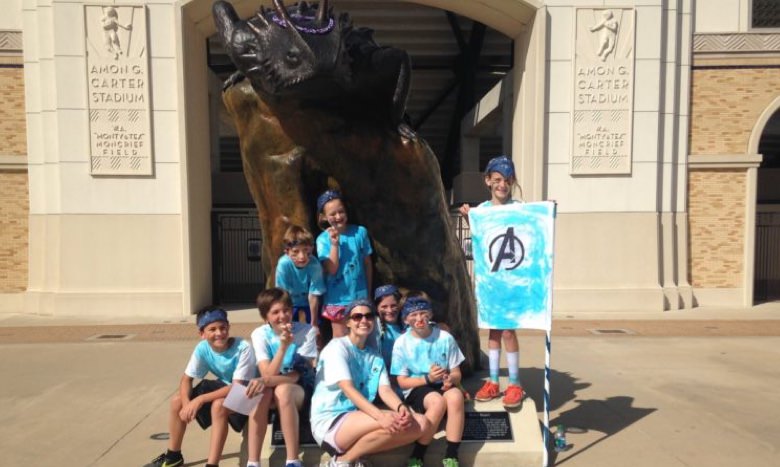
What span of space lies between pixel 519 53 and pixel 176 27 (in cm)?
646

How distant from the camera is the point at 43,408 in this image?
5133 millimetres

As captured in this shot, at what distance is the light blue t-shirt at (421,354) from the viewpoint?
3.58m

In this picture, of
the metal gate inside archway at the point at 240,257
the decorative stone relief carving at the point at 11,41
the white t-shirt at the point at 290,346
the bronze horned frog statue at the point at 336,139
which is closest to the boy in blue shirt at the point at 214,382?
the white t-shirt at the point at 290,346

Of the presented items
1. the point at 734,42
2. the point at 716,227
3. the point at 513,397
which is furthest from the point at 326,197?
the point at 734,42

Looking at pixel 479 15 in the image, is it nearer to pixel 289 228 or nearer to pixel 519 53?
pixel 519 53

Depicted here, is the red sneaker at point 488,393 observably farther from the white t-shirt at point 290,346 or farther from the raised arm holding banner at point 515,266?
the white t-shirt at point 290,346

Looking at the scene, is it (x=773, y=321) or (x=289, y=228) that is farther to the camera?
(x=773, y=321)

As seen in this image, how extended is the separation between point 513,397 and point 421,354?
767 mm

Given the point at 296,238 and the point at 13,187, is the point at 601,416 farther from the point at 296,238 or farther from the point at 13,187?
the point at 13,187

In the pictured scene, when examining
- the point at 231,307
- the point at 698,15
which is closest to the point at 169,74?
the point at 231,307

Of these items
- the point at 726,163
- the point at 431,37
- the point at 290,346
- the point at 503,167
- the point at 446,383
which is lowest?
the point at 446,383

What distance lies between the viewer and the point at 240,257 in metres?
13.2

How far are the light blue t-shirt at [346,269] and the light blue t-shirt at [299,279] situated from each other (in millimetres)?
79

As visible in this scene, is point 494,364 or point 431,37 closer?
point 494,364
